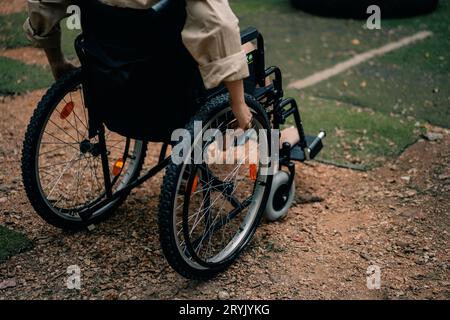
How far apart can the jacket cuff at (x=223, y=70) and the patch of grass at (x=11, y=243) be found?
1324mm

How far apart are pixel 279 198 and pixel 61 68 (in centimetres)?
130

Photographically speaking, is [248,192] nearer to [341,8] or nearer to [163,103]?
[163,103]

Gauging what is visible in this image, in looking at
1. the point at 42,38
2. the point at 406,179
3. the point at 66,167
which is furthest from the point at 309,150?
the point at 42,38

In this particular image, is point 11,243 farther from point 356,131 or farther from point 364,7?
point 364,7

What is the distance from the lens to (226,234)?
9.89 ft

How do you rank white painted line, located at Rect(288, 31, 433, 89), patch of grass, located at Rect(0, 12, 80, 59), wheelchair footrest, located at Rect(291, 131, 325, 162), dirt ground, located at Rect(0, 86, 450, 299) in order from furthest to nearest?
patch of grass, located at Rect(0, 12, 80, 59) < white painted line, located at Rect(288, 31, 433, 89) < wheelchair footrest, located at Rect(291, 131, 325, 162) < dirt ground, located at Rect(0, 86, 450, 299)

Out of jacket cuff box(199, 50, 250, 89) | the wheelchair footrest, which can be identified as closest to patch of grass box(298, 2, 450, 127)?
the wheelchair footrest

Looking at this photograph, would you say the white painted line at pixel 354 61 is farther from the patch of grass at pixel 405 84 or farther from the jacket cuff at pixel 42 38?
the jacket cuff at pixel 42 38

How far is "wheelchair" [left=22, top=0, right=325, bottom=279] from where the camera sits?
7.78 ft

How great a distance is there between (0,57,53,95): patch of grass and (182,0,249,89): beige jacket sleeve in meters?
2.97

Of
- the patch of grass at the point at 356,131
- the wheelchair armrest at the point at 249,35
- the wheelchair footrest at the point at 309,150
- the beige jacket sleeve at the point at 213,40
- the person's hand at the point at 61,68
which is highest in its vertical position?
the beige jacket sleeve at the point at 213,40

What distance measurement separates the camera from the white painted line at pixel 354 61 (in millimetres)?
5121

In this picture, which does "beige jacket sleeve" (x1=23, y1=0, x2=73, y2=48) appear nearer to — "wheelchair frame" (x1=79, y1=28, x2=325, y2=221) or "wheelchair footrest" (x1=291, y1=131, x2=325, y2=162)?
"wheelchair frame" (x1=79, y1=28, x2=325, y2=221)

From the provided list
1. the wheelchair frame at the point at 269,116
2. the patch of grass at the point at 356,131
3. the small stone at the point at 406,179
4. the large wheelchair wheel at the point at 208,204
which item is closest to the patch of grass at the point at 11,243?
the wheelchair frame at the point at 269,116
